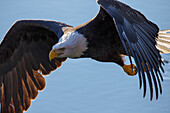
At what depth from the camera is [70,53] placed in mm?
5887

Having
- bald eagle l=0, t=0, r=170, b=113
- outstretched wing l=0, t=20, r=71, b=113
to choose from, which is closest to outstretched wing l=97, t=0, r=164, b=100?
bald eagle l=0, t=0, r=170, b=113

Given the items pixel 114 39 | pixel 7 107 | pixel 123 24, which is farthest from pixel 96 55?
pixel 7 107

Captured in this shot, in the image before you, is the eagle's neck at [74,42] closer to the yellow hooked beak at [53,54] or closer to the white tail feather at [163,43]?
the yellow hooked beak at [53,54]

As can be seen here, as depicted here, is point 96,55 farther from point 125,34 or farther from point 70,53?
point 125,34

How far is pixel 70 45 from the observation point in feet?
19.0

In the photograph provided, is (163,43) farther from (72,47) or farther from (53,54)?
(53,54)

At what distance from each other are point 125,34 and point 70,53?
88 cm

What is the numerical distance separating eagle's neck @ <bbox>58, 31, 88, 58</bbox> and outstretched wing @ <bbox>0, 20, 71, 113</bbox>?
59cm

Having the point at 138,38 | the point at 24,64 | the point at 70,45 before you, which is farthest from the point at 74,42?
the point at 24,64

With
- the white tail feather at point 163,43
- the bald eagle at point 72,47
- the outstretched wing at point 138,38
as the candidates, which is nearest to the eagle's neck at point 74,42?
the bald eagle at point 72,47

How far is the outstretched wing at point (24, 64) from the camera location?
21.1 ft

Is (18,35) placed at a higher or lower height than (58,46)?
higher

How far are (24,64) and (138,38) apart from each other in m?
1.82

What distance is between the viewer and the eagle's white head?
574 cm
